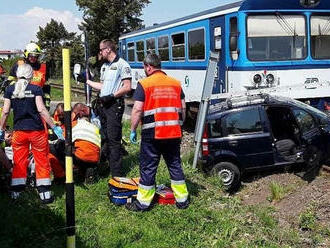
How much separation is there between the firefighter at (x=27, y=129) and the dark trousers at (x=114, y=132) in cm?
76

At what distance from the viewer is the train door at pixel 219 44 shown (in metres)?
11.8

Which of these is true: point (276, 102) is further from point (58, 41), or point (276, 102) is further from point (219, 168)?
point (58, 41)

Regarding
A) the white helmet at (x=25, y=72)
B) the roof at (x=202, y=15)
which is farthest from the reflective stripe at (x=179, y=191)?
the roof at (x=202, y=15)

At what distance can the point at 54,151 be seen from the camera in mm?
7109

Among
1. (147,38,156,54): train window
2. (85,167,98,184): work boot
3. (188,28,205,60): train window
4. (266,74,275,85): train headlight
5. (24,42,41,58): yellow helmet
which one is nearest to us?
(85,167,98,184): work boot

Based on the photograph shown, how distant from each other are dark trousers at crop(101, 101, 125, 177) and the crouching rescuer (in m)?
0.81

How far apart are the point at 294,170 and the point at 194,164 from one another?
2010 mm

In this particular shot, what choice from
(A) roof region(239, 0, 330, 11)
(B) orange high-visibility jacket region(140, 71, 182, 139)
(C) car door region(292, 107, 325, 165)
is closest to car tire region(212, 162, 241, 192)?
(C) car door region(292, 107, 325, 165)

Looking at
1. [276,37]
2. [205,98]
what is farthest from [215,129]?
[276,37]

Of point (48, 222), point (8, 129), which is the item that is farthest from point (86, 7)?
point (48, 222)

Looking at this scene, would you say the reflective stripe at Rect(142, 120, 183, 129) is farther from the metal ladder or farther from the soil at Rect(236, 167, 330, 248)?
the metal ladder

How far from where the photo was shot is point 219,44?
11.9 metres

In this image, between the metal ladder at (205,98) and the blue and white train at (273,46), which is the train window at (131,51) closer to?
the blue and white train at (273,46)

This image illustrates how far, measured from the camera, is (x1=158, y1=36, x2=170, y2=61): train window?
16.0 metres
